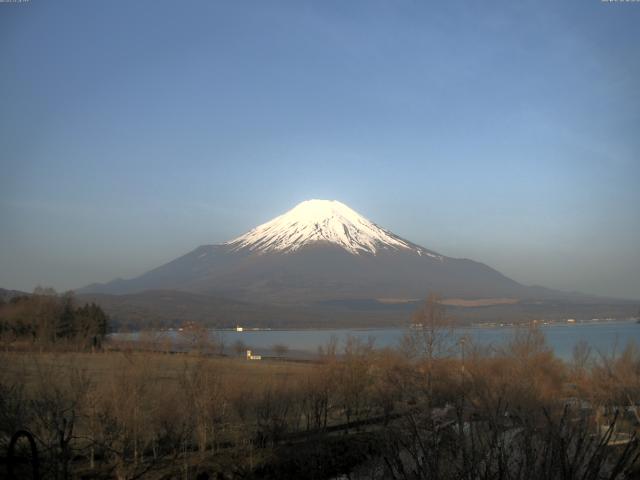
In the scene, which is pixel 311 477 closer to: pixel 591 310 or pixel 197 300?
pixel 197 300

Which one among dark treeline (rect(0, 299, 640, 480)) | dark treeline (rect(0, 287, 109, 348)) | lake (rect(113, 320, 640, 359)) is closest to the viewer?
dark treeline (rect(0, 299, 640, 480))

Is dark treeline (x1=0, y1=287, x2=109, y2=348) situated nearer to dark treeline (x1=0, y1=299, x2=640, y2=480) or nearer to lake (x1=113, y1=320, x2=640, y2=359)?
lake (x1=113, y1=320, x2=640, y2=359)

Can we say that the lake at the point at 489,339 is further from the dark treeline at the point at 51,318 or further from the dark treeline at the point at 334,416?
the dark treeline at the point at 334,416

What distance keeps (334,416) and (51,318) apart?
1301 inches

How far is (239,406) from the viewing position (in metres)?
18.2

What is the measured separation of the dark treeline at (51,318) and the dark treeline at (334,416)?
71.2 ft

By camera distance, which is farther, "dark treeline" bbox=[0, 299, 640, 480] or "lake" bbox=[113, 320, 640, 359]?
"lake" bbox=[113, 320, 640, 359]

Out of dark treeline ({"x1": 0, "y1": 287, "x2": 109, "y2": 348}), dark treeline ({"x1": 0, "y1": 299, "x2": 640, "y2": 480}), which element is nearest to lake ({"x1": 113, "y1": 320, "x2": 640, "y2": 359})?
dark treeline ({"x1": 0, "y1": 287, "x2": 109, "y2": 348})

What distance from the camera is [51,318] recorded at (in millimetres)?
49656

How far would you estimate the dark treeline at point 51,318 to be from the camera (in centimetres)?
4713

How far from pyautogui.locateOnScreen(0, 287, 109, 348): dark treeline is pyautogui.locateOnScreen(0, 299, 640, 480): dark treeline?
21710 millimetres

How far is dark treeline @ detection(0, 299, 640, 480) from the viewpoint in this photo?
568cm

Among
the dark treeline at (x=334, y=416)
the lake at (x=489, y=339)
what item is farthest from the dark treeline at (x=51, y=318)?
the dark treeline at (x=334, y=416)

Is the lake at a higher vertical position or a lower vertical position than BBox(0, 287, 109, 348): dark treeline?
lower
